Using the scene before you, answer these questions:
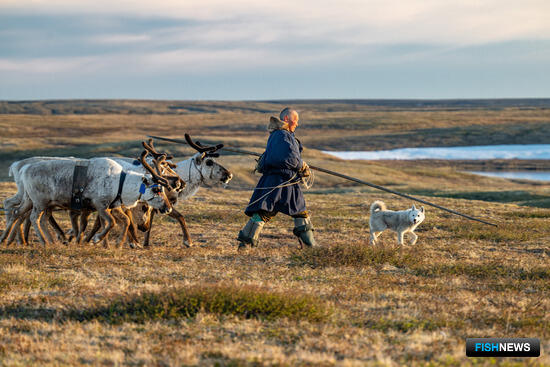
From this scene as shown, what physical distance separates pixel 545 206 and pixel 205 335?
23.8 m

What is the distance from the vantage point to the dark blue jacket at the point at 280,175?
420 inches

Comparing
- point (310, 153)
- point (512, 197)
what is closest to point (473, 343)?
point (512, 197)

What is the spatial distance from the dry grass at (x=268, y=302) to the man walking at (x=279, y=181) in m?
0.69

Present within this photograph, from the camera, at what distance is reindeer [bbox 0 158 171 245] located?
37.3 feet

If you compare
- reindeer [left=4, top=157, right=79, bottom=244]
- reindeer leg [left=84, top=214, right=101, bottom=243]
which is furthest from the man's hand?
reindeer [left=4, top=157, right=79, bottom=244]

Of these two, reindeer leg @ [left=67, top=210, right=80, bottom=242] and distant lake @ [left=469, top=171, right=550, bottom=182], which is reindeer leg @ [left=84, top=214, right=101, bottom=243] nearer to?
reindeer leg @ [left=67, top=210, right=80, bottom=242]

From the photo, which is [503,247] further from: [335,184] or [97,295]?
[335,184]

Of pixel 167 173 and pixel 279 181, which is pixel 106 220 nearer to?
pixel 167 173

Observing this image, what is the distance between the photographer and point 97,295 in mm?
7730

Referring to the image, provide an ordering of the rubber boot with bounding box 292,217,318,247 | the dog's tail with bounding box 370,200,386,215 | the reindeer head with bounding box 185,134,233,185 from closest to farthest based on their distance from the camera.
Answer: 1. the rubber boot with bounding box 292,217,318,247
2. the reindeer head with bounding box 185,134,233,185
3. the dog's tail with bounding box 370,200,386,215

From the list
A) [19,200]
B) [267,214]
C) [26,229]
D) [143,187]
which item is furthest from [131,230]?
[267,214]

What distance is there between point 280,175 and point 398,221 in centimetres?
405

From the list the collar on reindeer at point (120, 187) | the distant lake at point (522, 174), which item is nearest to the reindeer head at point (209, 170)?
the collar on reindeer at point (120, 187)
